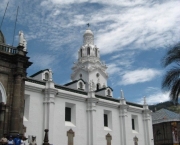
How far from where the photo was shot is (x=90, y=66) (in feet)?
160

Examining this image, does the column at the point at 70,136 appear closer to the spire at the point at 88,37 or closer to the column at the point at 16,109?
the column at the point at 16,109

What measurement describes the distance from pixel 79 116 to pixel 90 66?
1673cm

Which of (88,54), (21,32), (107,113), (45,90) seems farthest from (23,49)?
(88,54)

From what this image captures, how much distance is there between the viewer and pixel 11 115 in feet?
67.6

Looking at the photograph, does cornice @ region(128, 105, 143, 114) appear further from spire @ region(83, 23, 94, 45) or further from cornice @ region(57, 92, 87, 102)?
spire @ region(83, 23, 94, 45)

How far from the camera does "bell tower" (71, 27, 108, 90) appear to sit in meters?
48.1

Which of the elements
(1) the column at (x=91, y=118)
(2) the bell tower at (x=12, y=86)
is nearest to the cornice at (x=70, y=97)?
(1) the column at (x=91, y=118)

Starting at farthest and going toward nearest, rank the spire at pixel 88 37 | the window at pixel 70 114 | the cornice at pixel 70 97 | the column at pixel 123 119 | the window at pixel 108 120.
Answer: the spire at pixel 88 37, the column at pixel 123 119, the window at pixel 108 120, the window at pixel 70 114, the cornice at pixel 70 97

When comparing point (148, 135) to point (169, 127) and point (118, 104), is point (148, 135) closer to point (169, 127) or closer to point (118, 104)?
point (118, 104)

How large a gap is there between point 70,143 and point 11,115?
12.8 metres

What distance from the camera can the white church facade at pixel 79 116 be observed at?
97.3 feet

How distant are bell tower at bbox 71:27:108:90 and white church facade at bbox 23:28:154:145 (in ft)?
19.7

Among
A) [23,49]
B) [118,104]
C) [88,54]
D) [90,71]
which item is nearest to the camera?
[23,49]

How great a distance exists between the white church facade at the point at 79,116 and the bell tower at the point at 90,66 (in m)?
6.00
